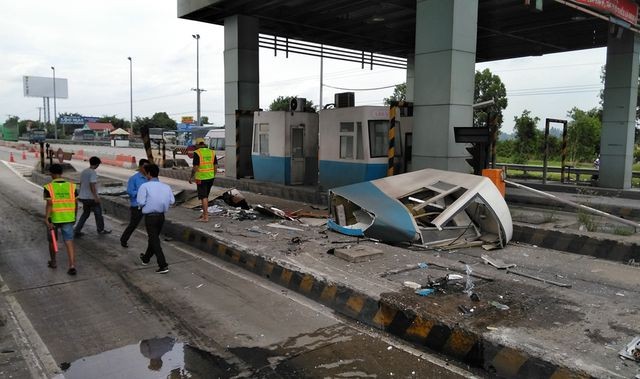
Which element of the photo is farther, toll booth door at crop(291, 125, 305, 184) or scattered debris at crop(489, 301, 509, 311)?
toll booth door at crop(291, 125, 305, 184)

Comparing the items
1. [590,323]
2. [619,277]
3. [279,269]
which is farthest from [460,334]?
[619,277]

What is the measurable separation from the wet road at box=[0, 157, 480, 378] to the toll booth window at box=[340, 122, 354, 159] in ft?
19.3

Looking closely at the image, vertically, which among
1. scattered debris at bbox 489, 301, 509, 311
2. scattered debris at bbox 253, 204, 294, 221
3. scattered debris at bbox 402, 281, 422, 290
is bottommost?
scattered debris at bbox 489, 301, 509, 311

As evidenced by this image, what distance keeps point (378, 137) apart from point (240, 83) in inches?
258

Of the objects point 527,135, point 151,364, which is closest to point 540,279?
point 151,364

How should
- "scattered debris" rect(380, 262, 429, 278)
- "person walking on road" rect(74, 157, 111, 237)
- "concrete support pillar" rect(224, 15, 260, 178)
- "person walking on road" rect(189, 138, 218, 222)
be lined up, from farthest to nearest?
"concrete support pillar" rect(224, 15, 260, 178)
"person walking on road" rect(189, 138, 218, 222)
"person walking on road" rect(74, 157, 111, 237)
"scattered debris" rect(380, 262, 429, 278)

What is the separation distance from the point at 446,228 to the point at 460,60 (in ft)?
13.8

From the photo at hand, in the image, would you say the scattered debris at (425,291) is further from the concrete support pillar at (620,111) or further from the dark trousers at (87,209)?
the concrete support pillar at (620,111)

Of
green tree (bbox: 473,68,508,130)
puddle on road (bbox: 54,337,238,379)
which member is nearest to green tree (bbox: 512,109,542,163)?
green tree (bbox: 473,68,508,130)

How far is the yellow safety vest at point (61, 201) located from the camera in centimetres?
681

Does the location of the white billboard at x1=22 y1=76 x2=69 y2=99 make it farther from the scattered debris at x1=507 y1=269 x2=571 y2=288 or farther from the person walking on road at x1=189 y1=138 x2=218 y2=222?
the scattered debris at x1=507 y1=269 x2=571 y2=288

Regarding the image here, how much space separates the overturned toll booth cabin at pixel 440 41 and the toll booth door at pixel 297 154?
2841 mm

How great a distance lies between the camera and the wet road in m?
4.21

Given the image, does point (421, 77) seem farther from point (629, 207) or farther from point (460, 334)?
point (460, 334)
